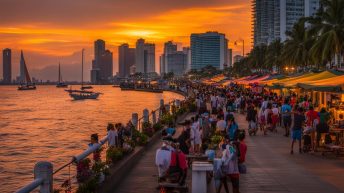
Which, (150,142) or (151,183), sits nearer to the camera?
(151,183)

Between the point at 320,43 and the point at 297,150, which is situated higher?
the point at 320,43

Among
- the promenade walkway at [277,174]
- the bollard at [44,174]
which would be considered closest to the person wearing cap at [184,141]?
the promenade walkway at [277,174]

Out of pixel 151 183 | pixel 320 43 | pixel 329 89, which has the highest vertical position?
pixel 320 43

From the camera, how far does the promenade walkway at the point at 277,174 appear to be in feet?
44.6

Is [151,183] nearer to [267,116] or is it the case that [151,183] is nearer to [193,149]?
[193,149]

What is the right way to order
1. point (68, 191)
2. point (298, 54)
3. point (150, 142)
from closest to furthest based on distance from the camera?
point (68, 191) → point (150, 142) → point (298, 54)

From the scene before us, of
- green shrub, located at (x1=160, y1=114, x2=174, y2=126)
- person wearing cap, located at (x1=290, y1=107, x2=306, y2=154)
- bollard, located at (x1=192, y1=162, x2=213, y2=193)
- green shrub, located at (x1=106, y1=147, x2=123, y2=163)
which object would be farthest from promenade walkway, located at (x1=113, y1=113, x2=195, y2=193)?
green shrub, located at (x1=160, y1=114, x2=174, y2=126)

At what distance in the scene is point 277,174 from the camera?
15461mm

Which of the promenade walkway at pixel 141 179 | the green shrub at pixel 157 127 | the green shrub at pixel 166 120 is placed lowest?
the promenade walkway at pixel 141 179

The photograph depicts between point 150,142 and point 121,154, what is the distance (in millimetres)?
6352

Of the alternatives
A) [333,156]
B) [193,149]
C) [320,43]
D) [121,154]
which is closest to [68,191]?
[121,154]

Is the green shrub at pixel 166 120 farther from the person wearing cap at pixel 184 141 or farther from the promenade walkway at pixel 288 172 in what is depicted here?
the person wearing cap at pixel 184 141

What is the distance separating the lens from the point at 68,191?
1124 cm

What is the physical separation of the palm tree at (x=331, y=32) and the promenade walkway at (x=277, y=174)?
1072 inches
